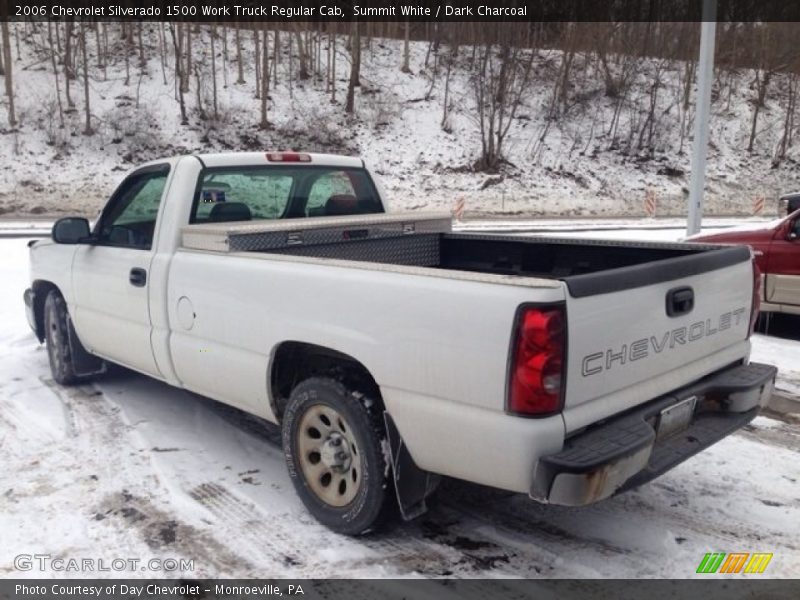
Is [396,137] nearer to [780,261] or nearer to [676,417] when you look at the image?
[780,261]

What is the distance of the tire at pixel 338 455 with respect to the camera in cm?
329

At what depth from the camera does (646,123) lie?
116 ft

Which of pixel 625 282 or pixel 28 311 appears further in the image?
pixel 28 311

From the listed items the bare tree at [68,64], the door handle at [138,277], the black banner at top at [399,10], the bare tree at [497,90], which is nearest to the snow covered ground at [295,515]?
the door handle at [138,277]

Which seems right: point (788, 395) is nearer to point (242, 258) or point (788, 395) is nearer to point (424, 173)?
point (242, 258)

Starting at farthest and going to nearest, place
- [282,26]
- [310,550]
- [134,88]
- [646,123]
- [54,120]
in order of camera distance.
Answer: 1. [282,26]
2. [646,123]
3. [134,88]
4. [54,120]
5. [310,550]

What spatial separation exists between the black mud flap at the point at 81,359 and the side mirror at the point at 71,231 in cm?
86

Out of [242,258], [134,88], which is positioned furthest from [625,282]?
[134,88]

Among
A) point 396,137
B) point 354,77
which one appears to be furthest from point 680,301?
point 354,77

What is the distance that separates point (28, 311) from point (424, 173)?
2486cm

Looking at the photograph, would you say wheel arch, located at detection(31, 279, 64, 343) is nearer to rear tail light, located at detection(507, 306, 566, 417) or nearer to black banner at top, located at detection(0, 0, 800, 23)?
rear tail light, located at detection(507, 306, 566, 417)

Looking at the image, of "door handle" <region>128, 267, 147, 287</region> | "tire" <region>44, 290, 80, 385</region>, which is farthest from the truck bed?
"tire" <region>44, 290, 80, 385</region>

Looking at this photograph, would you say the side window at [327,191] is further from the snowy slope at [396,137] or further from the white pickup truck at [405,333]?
the snowy slope at [396,137]

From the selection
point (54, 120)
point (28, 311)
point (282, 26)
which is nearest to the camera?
point (28, 311)
